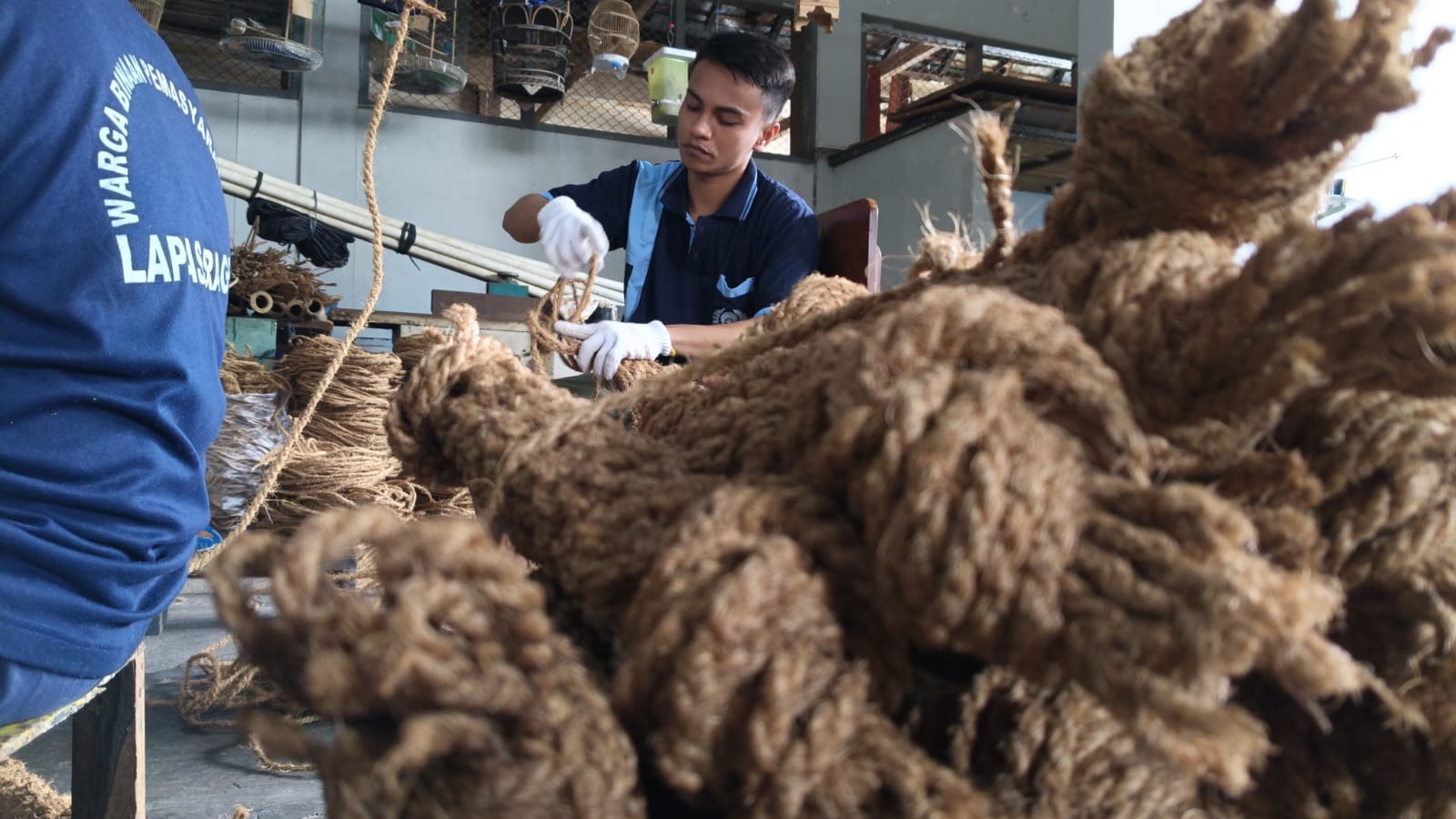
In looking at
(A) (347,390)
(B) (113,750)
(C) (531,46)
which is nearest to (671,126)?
(C) (531,46)

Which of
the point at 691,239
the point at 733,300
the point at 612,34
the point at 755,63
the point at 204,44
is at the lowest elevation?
the point at 733,300

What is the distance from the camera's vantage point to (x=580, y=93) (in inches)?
217

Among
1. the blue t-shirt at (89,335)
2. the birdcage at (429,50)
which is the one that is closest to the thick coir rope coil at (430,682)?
the blue t-shirt at (89,335)

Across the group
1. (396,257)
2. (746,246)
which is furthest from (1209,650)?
(396,257)

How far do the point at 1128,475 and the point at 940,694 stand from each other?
0.38 ft

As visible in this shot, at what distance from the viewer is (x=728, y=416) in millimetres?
403

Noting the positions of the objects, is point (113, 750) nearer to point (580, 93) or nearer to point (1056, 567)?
point (1056, 567)

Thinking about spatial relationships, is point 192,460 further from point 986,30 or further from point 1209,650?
point 986,30

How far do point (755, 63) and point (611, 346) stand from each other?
27.1 inches

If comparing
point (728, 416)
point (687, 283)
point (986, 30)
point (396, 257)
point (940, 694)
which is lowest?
point (940, 694)

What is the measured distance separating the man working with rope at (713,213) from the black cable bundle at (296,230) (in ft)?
4.84

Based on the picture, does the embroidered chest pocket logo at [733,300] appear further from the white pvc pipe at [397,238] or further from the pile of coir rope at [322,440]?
the white pvc pipe at [397,238]

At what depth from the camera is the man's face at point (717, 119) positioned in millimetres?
1684

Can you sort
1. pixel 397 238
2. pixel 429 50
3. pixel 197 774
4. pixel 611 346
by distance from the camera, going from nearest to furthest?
→ pixel 611 346 < pixel 197 774 < pixel 397 238 < pixel 429 50
